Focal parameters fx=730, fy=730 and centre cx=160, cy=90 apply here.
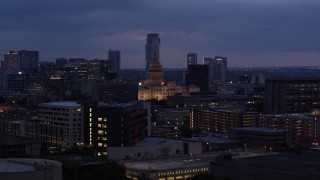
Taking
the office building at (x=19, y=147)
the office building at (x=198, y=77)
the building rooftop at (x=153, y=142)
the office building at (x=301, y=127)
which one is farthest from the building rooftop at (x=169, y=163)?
the office building at (x=198, y=77)

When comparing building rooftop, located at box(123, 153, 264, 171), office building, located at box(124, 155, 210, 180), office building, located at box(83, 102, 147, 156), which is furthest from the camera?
office building, located at box(83, 102, 147, 156)

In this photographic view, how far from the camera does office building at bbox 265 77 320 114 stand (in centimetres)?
7012

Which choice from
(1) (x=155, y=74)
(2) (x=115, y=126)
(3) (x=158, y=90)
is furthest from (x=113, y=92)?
(2) (x=115, y=126)

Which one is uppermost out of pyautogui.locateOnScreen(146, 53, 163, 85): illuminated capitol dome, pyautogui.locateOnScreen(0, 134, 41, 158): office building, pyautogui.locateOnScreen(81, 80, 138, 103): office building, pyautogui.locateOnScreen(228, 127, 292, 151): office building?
pyautogui.locateOnScreen(146, 53, 163, 85): illuminated capitol dome

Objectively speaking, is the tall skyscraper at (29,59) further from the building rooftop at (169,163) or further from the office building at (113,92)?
the building rooftop at (169,163)

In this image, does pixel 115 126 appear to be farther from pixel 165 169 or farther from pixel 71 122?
pixel 165 169

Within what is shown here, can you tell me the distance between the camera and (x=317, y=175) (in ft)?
91.5

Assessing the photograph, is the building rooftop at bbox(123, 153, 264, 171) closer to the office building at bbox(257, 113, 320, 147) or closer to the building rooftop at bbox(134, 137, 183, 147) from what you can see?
the building rooftop at bbox(134, 137, 183, 147)

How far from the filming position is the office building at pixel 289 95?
230 ft

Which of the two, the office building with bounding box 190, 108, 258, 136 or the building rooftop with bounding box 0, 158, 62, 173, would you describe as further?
the office building with bounding box 190, 108, 258, 136

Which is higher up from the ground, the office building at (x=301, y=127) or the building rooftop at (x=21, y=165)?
the building rooftop at (x=21, y=165)

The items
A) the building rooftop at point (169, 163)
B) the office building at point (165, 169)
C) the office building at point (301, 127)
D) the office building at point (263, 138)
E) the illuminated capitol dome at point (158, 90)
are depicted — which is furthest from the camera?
the illuminated capitol dome at point (158, 90)

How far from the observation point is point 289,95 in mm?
70500

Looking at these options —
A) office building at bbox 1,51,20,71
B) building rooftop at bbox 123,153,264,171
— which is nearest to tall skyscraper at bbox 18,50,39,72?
office building at bbox 1,51,20,71
